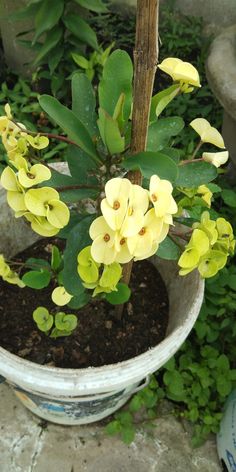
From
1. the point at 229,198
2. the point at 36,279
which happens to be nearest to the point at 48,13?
the point at 229,198

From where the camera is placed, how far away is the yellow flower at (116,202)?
0.66 meters

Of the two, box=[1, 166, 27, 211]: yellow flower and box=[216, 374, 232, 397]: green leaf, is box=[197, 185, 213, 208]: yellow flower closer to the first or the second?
box=[1, 166, 27, 211]: yellow flower

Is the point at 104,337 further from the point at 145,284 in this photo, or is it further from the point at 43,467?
the point at 43,467

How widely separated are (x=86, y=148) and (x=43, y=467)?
937mm

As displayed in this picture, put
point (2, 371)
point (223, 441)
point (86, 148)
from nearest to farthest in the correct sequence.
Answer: point (86, 148) → point (2, 371) → point (223, 441)

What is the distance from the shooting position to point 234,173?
1778 millimetres

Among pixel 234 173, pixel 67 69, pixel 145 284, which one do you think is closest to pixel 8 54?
pixel 67 69

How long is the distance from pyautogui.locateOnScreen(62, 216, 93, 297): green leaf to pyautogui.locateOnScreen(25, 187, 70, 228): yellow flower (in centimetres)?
14

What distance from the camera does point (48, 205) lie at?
759mm

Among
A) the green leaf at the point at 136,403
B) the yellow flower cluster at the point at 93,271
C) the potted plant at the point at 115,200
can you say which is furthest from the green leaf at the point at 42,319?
the green leaf at the point at 136,403

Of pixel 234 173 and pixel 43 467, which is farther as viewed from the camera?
pixel 234 173

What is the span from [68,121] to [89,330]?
0.55 metres

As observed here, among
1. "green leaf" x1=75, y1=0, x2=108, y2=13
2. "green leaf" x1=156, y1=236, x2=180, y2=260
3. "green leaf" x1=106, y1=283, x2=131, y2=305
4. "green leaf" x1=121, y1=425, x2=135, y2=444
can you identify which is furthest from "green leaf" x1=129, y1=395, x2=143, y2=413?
"green leaf" x1=75, y1=0, x2=108, y2=13

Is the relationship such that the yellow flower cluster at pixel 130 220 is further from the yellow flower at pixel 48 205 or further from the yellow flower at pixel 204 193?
the yellow flower at pixel 204 193
